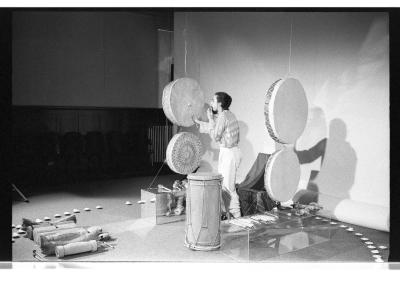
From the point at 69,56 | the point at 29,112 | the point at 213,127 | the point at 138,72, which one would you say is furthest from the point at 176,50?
the point at 213,127

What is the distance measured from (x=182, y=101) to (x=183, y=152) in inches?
24.2

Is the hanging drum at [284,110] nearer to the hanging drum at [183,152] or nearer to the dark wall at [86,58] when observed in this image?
the hanging drum at [183,152]

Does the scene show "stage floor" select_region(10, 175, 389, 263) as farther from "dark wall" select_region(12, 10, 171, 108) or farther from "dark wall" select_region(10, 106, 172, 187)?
"dark wall" select_region(12, 10, 171, 108)

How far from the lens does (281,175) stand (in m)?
4.47

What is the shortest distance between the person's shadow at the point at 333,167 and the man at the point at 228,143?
2.75 feet

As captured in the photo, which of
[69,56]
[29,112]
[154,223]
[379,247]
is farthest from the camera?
[69,56]

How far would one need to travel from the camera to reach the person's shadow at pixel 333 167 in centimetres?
525

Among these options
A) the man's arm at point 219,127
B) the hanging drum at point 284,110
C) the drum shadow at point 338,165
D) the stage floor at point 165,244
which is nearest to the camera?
the stage floor at point 165,244

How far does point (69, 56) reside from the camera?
26.7ft

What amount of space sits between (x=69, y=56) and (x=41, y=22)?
2.44ft

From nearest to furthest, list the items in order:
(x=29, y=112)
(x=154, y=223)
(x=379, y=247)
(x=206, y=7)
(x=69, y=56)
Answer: (x=206, y=7)
(x=379, y=247)
(x=154, y=223)
(x=29, y=112)
(x=69, y=56)

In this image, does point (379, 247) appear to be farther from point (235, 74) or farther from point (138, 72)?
point (138, 72)

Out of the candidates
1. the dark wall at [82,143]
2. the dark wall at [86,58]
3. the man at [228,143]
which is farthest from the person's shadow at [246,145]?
the dark wall at [86,58]

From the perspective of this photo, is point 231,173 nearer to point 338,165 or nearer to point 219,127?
point 219,127
